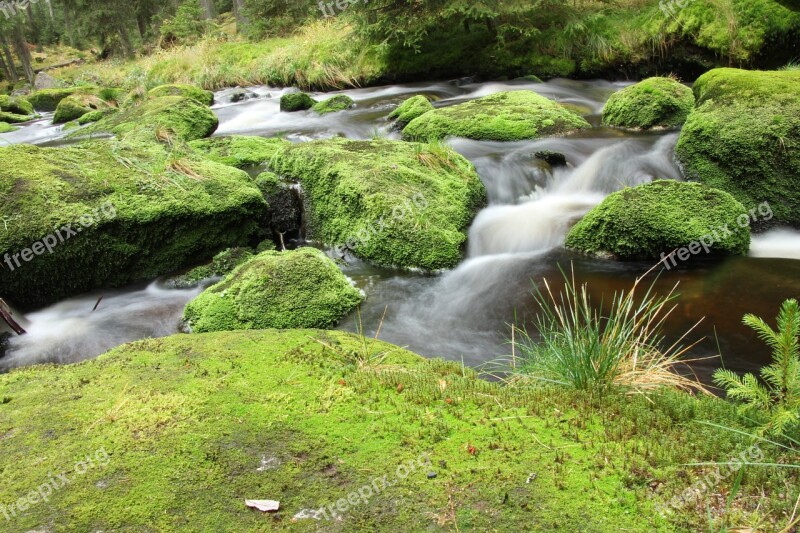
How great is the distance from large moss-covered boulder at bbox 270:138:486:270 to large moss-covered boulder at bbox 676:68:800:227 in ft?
10.4

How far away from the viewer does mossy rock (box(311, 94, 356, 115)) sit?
13.5 m

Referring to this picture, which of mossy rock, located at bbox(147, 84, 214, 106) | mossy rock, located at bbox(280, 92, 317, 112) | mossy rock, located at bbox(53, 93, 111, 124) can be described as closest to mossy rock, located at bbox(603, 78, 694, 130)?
mossy rock, located at bbox(280, 92, 317, 112)

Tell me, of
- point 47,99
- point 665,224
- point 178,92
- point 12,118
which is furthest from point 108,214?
point 47,99

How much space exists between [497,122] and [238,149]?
462 centimetres

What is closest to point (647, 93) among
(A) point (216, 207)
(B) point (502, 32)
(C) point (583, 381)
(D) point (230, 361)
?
(B) point (502, 32)

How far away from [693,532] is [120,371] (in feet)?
9.49

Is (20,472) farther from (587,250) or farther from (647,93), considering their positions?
(647,93)

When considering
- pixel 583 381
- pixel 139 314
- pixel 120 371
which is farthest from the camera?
pixel 139 314

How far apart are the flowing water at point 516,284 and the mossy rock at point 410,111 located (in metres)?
1.97

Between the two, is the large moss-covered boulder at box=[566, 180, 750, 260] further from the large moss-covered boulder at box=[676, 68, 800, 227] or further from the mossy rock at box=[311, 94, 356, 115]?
the mossy rock at box=[311, 94, 356, 115]

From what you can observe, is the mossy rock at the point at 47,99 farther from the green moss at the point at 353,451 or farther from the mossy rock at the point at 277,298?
the green moss at the point at 353,451

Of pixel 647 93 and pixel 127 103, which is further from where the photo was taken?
pixel 127 103

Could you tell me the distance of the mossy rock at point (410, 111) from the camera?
10977mm

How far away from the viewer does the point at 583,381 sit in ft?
→ 9.01
